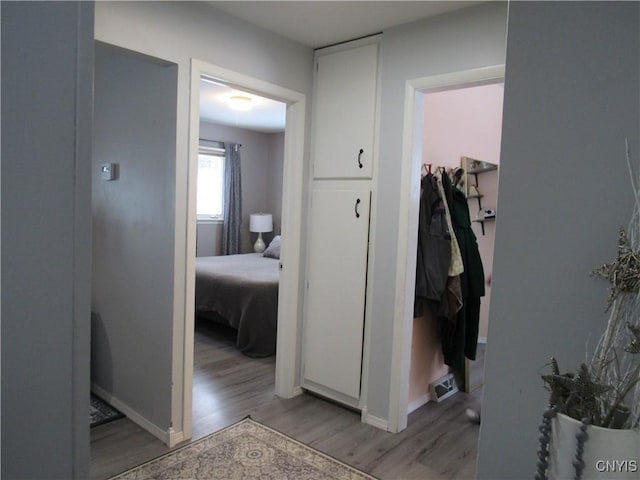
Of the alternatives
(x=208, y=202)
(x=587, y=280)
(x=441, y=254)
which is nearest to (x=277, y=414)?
(x=441, y=254)

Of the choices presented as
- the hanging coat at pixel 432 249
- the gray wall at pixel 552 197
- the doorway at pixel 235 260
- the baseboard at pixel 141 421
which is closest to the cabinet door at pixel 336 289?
the hanging coat at pixel 432 249

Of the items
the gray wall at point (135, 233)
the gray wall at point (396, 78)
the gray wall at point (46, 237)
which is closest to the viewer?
the gray wall at point (46, 237)

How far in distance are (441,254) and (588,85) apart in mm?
1718

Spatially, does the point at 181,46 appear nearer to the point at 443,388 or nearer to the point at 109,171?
the point at 109,171

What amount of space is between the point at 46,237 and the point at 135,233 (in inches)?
78.6

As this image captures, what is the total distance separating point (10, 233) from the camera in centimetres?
72

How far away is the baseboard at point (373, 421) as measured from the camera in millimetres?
2691

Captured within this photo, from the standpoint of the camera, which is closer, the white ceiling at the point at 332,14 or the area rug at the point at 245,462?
the area rug at the point at 245,462

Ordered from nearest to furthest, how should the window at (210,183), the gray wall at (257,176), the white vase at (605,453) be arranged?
1. the white vase at (605,453)
2. the window at (210,183)
3. the gray wall at (257,176)

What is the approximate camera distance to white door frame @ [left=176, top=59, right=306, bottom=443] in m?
2.43

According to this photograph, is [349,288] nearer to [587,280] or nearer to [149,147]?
[149,147]

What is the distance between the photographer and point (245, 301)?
4.02 metres

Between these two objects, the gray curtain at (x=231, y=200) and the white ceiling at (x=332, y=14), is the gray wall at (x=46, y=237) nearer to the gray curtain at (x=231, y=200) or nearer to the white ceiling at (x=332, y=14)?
the white ceiling at (x=332, y=14)

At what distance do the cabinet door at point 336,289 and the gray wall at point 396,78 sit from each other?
122 millimetres
